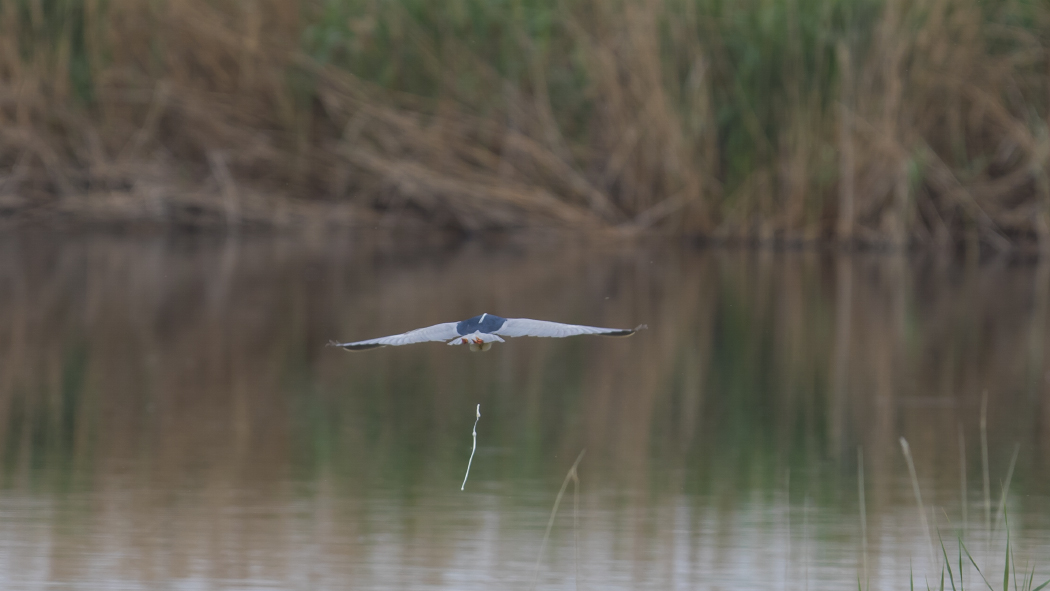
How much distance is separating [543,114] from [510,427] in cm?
409

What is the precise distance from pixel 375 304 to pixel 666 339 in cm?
119

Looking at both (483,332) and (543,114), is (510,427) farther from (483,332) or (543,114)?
(543,114)

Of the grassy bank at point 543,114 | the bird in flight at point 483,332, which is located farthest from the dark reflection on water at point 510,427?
the grassy bank at point 543,114

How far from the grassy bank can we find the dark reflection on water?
83cm

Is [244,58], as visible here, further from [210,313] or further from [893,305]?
[893,305]

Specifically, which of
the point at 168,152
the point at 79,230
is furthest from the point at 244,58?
the point at 79,230

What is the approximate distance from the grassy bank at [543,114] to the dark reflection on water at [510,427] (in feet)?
2.74

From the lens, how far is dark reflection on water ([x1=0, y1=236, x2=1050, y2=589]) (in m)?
2.68

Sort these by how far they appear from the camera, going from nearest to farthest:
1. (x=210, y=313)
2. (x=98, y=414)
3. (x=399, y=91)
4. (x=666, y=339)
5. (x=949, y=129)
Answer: (x=98, y=414)
(x=666, y=339)
(x=210, y=313)
(x=949, y=129)
(x=399, y=91)

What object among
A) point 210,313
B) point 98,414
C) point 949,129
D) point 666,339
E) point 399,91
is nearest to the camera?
point 98,414

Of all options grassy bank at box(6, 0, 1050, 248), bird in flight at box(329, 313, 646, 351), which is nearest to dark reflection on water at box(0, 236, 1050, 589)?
bird in flight at box(329, 313, 646, 351)

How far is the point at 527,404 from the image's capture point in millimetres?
4117

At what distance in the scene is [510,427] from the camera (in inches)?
150

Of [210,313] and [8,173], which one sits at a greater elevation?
[8,173]
